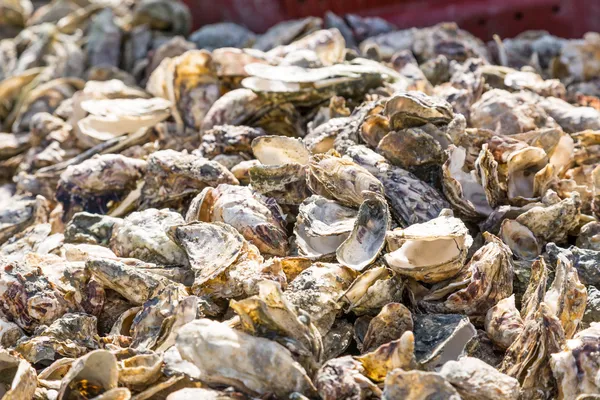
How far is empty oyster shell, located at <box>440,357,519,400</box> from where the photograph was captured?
0.79 m

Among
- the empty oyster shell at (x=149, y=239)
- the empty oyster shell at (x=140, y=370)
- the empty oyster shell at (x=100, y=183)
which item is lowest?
the empty oyster shell at (x=100, y=183)

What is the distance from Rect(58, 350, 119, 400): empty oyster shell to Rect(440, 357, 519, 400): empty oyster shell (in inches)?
15.3

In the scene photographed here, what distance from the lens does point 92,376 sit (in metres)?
0.84

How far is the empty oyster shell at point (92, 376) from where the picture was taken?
828 mm

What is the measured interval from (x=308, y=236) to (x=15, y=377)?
0.46 m

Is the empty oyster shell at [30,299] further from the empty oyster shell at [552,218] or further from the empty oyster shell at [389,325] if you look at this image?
the empty oyster shell at [552,218]

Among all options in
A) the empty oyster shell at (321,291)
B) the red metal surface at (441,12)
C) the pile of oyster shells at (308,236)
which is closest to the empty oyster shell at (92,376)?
the pile of oyster shells at (308,236)

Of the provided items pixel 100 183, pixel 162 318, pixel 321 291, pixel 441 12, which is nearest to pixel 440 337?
pixel 321 291

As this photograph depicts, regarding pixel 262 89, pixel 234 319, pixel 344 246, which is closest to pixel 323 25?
pixel 262 89

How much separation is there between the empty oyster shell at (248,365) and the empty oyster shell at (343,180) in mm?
362

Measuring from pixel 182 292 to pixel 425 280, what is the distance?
0.35 meters

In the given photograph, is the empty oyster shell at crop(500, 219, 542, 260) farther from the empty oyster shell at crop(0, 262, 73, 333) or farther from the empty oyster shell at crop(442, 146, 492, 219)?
the empty oyster shell at crop(0, 262, 73, 333)

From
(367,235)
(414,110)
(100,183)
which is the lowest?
(100,183)

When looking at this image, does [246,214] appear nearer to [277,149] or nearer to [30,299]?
[277,149]
